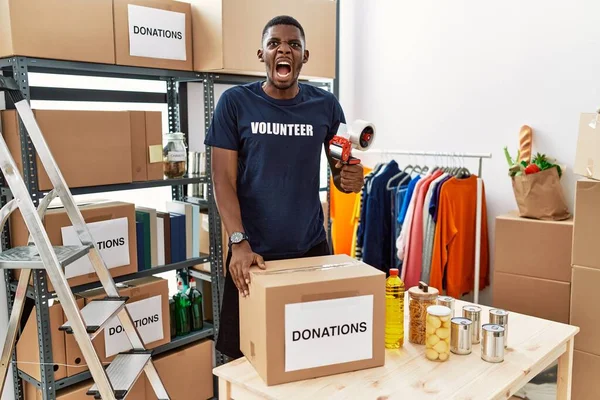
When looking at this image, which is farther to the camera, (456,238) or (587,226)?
(456,238)

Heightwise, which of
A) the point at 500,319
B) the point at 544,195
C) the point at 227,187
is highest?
the point at 227,187

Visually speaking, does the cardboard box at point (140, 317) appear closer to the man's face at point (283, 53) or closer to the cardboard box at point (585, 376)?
the man's face at point (283, 53)

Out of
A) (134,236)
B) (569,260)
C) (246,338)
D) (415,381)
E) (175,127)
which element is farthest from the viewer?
(175,127)

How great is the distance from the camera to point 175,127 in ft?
9.74

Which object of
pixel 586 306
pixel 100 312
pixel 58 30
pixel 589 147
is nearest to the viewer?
pixel 100 312

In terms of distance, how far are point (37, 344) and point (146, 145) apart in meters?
0.92

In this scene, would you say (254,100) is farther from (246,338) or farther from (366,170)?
(366,170)

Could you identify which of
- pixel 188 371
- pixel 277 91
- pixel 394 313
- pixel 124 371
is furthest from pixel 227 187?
pixel 188 371

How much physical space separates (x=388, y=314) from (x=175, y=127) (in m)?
1.86

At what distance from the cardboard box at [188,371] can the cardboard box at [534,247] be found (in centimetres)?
159

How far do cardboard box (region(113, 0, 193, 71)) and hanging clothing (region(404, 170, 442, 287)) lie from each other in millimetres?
1402

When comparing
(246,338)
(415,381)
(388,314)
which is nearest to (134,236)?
(246,338)

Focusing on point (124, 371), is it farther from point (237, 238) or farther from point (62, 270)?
point (237, 238)

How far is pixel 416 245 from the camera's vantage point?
3.01 metres
